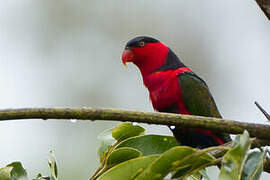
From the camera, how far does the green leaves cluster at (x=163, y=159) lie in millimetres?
1386

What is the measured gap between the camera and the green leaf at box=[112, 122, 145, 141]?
1934mm

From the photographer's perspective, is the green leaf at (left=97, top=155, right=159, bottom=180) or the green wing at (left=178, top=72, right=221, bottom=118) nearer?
the green leaf at (left=97, top=155, right=159, bottom=180)

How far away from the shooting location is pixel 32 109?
1646 millimetres

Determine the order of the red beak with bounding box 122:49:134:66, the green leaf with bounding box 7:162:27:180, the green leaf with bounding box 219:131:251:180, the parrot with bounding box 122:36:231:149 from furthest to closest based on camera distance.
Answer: the red beak with bounding box 122:49:134:66
the parrot with bounding box 122:36:231:149
the green leaf with bounding box 7:162:27:180
the green leaf with bounding box 219:131:251:180

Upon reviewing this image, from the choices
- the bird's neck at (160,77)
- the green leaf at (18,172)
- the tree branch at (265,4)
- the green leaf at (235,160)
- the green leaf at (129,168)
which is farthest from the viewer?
the bird's neck at (160,77)

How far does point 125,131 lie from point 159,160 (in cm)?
48

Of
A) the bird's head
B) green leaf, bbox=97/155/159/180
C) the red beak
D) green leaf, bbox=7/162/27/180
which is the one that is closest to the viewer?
green leaf, bbox=97/155/159/180

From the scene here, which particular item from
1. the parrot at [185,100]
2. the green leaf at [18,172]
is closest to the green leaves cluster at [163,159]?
the green leaf at [18,172]

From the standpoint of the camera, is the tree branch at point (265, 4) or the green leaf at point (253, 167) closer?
the green leaf at point (253, 167)

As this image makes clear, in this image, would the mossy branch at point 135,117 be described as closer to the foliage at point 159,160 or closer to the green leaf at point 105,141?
the foliage at point 159,160

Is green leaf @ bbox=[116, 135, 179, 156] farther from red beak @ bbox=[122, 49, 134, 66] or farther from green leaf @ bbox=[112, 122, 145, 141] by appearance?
red beak @ bbox=[122, 49, 134, 66]

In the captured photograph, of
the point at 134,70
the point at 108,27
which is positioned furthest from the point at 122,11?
the point at 134,70


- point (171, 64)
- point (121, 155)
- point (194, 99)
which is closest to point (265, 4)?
point (121, 155)

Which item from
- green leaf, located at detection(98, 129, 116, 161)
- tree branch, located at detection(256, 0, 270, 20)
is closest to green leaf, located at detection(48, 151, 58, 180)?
green leaf, located at detection(98, 129, 116, 161)
